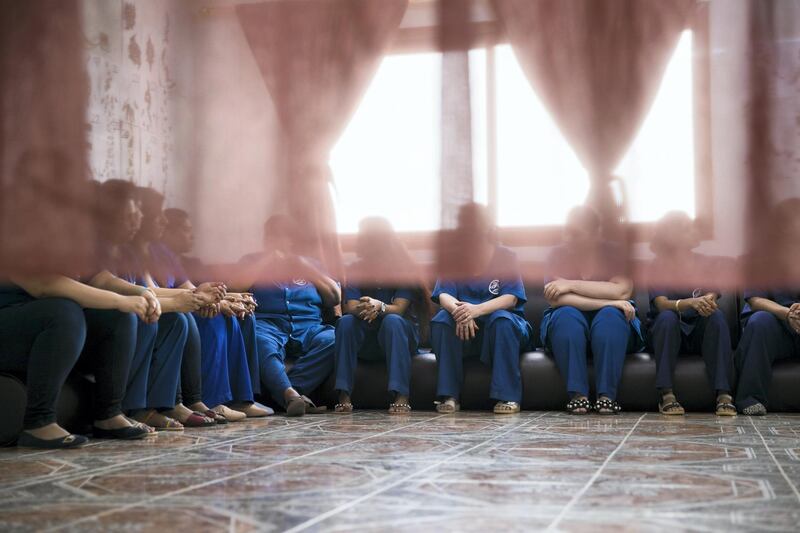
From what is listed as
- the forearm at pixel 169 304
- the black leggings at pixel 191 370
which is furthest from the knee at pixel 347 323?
the forearm at pixel 169 304

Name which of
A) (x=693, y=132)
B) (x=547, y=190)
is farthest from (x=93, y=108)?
(x=693, y=132)

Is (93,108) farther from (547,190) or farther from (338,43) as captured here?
(547,190)

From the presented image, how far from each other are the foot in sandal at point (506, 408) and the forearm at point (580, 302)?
1.38 feet

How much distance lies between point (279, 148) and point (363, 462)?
1185 mm

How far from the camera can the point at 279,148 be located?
0.61 metres

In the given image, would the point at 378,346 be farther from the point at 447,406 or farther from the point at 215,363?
the point at 215,363

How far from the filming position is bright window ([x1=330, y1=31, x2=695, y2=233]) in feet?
1.98

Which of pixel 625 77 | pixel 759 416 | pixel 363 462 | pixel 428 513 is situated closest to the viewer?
pixel 625 77

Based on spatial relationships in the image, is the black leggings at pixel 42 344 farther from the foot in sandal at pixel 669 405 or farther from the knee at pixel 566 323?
the foot in sandal at pixel 669 405

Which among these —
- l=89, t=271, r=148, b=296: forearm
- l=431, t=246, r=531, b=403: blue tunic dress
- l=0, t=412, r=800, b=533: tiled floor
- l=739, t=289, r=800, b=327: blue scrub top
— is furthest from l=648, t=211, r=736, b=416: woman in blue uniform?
l=89, t=271, r=148, b=296: forearm

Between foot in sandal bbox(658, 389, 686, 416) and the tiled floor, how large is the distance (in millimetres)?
630

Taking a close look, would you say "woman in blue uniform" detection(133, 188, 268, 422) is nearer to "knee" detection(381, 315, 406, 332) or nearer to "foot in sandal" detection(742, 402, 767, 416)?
"knee" detection(381, 315, 406, 332)

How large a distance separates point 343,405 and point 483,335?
23.9 inches

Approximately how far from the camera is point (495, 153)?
0.64 metres
